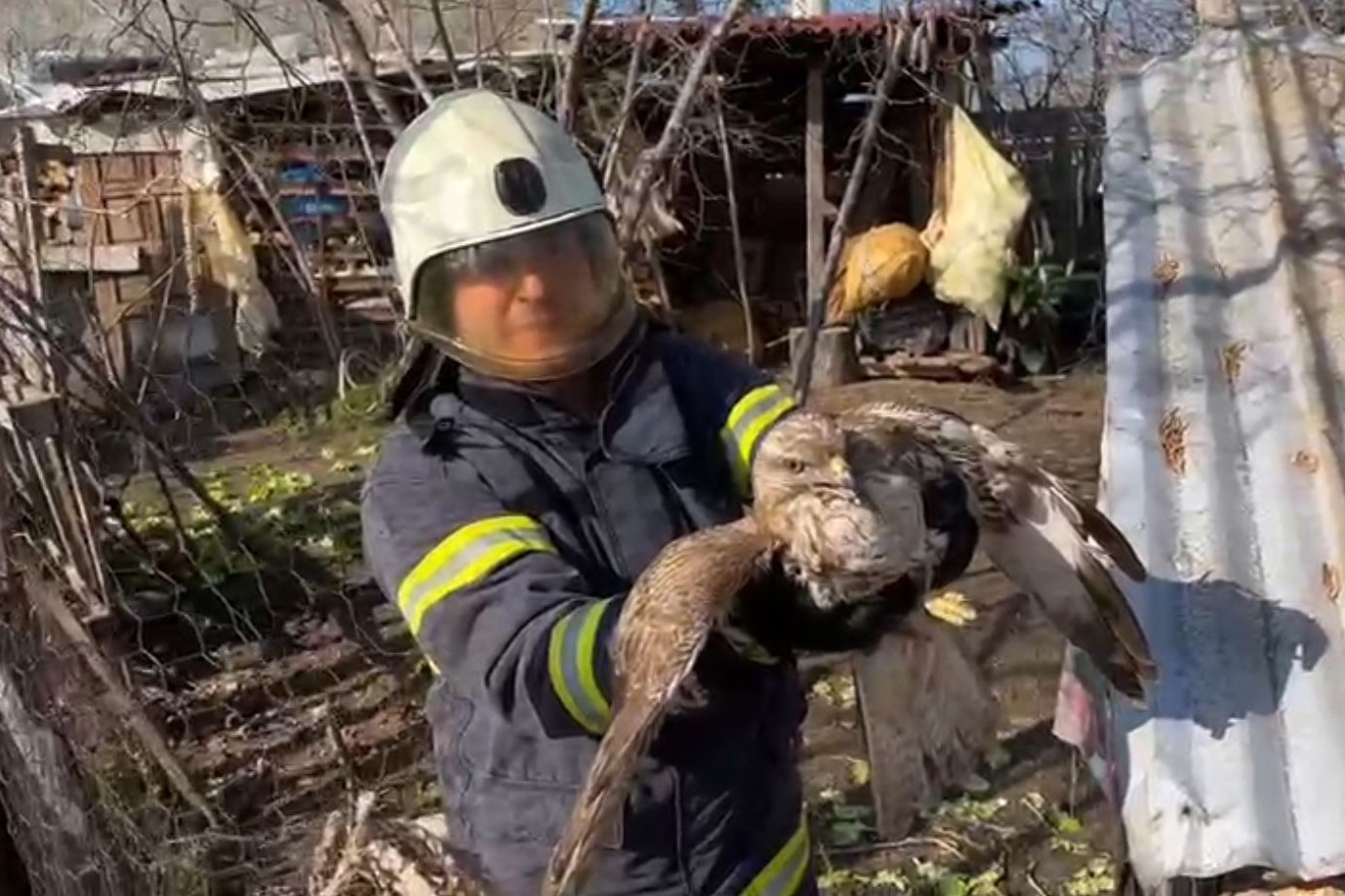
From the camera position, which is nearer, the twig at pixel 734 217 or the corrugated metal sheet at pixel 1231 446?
the corrugated metal sheet at pixel 1231 446

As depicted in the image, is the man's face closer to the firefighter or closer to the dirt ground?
the firefighter

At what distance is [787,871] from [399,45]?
363cm

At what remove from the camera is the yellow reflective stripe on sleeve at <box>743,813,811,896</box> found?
2438mm

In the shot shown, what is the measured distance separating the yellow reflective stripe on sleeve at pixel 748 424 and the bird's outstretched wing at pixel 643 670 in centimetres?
34

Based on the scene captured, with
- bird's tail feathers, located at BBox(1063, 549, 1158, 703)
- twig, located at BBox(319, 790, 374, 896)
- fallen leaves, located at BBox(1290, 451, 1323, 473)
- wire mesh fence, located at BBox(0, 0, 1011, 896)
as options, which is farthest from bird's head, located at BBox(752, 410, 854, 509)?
fallen leaves, located at BBox(1290, 451, 1323, 473)

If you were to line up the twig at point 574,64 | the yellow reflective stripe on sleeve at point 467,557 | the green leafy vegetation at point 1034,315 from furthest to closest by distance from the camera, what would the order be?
1. the green leafy vegetation at point 1034,315
2. the twig at point 574,64
3. the yellow reflective stripe on sleeve at point 467,557

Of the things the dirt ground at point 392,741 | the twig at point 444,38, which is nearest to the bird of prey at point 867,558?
the dirt ground at point 392,741

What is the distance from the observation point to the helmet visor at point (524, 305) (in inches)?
88.8

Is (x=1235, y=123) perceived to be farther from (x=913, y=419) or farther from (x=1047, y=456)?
(x=1047, y=456)

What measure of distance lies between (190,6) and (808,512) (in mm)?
4860

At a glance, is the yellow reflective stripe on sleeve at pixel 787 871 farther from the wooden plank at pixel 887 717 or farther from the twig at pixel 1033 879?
the twig at pixel 1033 879

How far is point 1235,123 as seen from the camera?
4.76 metres

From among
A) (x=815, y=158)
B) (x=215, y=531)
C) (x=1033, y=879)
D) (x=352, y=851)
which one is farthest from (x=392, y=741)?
(x=815, y=158)

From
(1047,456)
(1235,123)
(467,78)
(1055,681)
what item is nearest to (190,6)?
(467,78)
